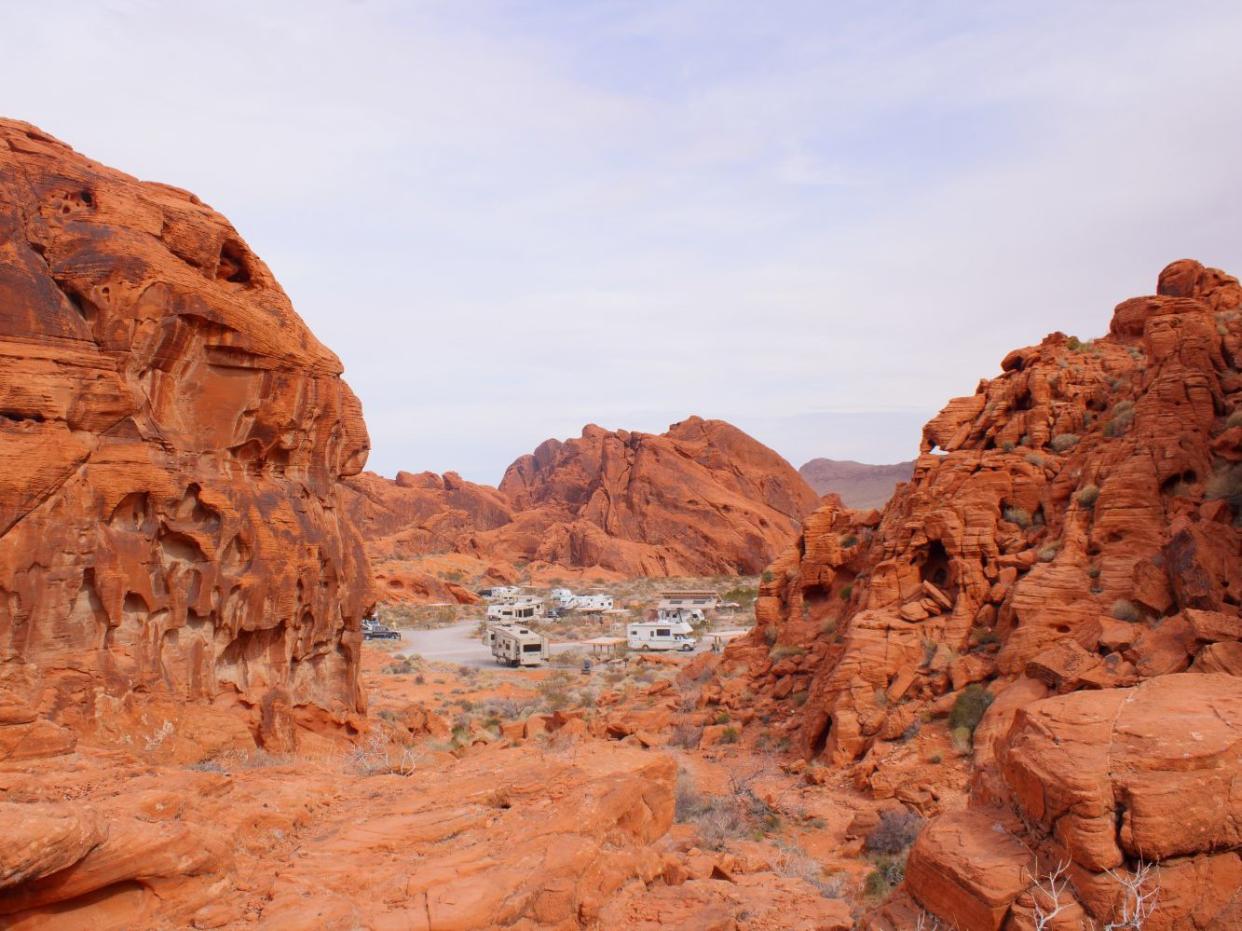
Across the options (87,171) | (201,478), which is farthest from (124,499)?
(87,171)

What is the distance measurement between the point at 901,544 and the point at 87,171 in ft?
54.1

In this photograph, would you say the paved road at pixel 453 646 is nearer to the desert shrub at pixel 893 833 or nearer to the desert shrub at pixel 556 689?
the desert shrub at pixel 556 689

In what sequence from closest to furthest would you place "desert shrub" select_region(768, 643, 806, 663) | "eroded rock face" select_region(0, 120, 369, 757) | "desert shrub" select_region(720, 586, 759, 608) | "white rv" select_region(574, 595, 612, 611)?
1. "eroded rock face" select_region(0, 120, 369, 757)
2. "desert shrub" select_region(768, 643, 806, 663)
3. "white rv" select_region(574, 595, 612, 611)
4. "desert shrub" select_region(720, 586, 759, 608)

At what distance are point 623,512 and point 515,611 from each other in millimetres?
32894

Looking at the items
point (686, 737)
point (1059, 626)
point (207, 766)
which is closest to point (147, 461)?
point (207, 766)

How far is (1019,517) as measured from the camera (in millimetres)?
17750

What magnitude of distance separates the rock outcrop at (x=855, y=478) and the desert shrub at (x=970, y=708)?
439ft

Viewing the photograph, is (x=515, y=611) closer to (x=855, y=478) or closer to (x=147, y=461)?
(x=147, y=461)

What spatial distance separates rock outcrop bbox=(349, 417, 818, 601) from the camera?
75125 mm

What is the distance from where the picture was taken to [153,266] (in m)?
12.8

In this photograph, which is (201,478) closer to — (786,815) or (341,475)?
(341,475)

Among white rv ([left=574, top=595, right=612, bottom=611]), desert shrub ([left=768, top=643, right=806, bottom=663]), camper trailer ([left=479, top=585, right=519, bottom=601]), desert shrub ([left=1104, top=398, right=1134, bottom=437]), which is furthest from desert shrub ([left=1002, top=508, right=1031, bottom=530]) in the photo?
camper trailer ([left=479, top=585, right=519, bottom=601])

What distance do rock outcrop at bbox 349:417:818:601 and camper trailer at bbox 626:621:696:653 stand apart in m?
28.4

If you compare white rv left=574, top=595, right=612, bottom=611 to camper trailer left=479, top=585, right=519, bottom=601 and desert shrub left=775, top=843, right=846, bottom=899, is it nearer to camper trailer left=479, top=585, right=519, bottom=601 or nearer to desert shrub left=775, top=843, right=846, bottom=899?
camper trailer left=479, top=585, right=519, bottom=601
